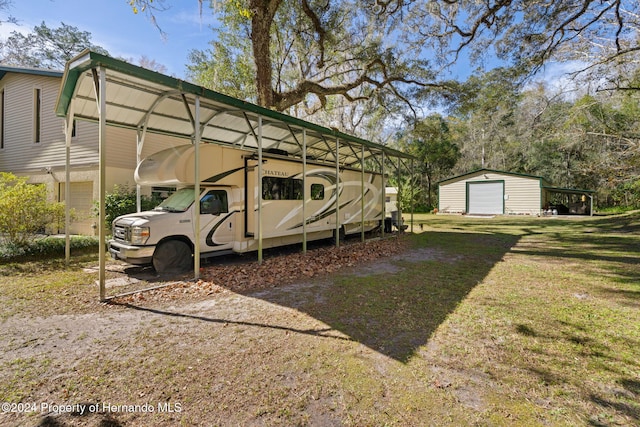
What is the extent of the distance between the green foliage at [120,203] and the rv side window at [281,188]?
6.11 meters

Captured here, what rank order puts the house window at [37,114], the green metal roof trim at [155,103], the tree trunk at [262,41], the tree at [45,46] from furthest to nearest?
1. the tree at [45,46]
2. the house window at [37,114]
3. the tree trunk at [262,41]
4. the green metal roof trim at [155,103]

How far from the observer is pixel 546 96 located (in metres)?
14.2

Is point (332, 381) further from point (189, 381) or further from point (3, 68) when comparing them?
point (3, 68)

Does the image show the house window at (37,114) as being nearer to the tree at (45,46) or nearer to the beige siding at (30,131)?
the beige siding at (30,131)

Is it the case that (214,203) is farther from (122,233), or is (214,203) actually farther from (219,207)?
(122,233)

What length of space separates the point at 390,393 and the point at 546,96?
17.2 m

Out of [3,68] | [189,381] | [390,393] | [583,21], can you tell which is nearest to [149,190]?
[3,68]

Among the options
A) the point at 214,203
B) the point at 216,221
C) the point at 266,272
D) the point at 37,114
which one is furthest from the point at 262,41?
the point at 37,114

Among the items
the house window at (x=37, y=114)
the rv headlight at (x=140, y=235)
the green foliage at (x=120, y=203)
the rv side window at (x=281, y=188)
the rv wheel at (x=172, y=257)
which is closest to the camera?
the rv headlight at (x=140, y=235)

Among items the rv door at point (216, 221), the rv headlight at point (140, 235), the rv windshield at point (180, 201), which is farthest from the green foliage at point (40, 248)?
the rv door at point (216, 221)

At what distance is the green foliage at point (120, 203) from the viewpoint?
10.5 meters

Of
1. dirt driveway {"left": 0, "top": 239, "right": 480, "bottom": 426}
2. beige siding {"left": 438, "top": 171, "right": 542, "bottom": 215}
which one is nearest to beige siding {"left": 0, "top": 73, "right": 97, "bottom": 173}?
dirt driveway {"left": 0, "top": 239, "right": 480, "bottom": 426}

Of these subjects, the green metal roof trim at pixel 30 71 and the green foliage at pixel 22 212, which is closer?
the green foliage at pixel 22 212

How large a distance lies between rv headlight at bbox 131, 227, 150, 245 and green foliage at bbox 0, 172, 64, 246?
394 centimetres
